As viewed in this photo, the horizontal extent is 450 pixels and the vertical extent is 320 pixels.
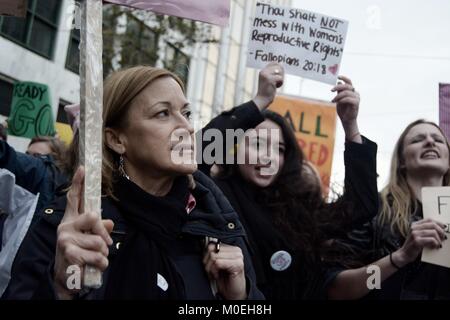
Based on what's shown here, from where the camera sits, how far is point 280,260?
201 centimetres

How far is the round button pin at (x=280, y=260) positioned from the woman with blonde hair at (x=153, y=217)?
45 centimetres

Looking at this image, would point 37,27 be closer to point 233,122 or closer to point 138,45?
point 138,45

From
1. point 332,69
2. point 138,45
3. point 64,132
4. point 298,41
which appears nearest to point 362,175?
point 332,69

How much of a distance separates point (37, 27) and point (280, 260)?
967 cm

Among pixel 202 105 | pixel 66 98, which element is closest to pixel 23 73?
pixel 66 98

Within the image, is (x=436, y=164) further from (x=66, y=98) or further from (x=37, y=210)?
(x=66, y=98)

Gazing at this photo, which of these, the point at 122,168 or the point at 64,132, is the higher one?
the point at 64,132

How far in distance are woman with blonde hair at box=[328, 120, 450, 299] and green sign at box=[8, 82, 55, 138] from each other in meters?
2.47

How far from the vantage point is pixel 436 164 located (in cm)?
221

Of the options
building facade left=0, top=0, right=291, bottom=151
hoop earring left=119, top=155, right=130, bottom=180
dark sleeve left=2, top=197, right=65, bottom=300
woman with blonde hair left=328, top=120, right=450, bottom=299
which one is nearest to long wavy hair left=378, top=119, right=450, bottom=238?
woman with blonde hair left=328, top=120, right=450, bottom=299

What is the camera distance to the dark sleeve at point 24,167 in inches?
83.6

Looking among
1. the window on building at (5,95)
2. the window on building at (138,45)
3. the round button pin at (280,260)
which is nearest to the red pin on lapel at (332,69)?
the round button pin at (280,260)

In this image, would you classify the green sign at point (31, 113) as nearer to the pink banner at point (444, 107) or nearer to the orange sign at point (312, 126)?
the orange sign at point (312, 126)

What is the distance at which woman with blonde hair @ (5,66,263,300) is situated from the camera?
4.21 feet
